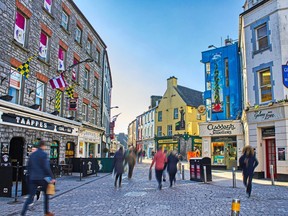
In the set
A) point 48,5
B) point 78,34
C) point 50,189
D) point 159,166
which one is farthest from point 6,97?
point 78,34

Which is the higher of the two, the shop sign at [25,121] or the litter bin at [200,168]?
the shop sign at [25,121]

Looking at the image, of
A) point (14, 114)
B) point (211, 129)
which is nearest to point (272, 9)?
point (211, 129)

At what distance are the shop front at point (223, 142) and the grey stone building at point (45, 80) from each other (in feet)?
33.1

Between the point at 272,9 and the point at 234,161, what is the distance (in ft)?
43.3

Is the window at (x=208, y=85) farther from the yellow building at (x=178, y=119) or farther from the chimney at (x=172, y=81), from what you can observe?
the chimney at (x=172, y=81)

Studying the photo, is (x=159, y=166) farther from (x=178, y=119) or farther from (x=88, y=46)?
(x=178, y=119)

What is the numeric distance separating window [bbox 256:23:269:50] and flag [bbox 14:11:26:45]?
527 inches

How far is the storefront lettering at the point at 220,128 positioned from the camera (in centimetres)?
2391

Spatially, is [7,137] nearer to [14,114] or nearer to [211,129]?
[14,114]

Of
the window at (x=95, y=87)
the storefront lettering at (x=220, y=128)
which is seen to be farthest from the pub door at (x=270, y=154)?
the window at (x=95, y=87)

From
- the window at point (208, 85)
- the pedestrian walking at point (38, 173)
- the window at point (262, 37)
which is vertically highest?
the window at point (262, 37)

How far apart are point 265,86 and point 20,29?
13736mm

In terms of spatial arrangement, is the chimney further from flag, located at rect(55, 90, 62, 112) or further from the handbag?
the handbag

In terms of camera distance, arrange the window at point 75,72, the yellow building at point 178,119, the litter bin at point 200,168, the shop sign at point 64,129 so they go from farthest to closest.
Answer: the yellow building at point 178,119 → the window at point 75,72 → the shop sign at point 64,129 → the litter bin at point 200,168
